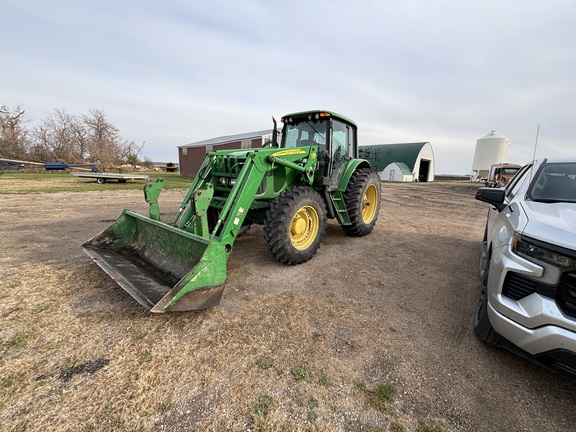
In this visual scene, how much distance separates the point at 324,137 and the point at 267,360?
390 cm

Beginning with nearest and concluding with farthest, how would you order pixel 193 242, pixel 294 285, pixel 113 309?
pixel 113 309
pixel 193 242
pixel 294 285

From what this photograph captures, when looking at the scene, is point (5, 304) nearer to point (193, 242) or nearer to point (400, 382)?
point (193, 242)

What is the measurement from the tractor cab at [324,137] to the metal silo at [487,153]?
38457 millimetres

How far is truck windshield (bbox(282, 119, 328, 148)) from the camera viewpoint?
4.96 metres

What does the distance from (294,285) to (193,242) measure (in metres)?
1.38

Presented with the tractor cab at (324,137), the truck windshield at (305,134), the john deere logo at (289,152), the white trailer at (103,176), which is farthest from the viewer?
the white trailer at (103,176)

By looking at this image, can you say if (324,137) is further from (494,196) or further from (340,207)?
(494,196)

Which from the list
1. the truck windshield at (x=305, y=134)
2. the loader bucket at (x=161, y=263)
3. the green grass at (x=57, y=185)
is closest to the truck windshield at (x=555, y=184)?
the truck windshield at (x=305, y=134)

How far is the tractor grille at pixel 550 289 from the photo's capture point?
1720 mm

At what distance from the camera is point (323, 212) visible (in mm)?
4207

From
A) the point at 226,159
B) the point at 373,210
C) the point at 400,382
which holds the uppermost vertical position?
the point at 226,159

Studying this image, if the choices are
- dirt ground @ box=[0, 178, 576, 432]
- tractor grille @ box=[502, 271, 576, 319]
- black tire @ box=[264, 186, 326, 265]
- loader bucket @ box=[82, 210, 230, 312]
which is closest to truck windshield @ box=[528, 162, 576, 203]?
tractor grille @ box=[502, 271, 576, 319]

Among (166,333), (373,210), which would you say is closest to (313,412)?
(166,333)

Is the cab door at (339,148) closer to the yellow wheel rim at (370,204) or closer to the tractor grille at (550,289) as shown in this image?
the yellow wheel rim at (370,204)
